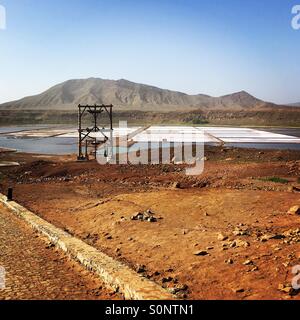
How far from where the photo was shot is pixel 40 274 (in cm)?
759

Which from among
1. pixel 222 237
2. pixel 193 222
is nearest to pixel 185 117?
pixel 193 222

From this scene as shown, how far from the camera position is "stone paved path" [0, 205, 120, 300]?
6.69 m

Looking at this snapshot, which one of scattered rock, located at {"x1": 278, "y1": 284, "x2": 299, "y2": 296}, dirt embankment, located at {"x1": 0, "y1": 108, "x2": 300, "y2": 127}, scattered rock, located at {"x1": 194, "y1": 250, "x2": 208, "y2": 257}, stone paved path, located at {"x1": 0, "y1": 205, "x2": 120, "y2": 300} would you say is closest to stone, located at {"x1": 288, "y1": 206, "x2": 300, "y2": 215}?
scattered rock, located at {"x1": 194, "y1": 250, "x2": 208, "y2": 257}

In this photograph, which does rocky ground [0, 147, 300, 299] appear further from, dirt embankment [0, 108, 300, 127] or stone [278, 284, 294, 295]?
dirt embankment [0, 108, 300, 127]

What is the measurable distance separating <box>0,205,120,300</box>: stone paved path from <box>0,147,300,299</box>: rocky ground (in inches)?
36.1

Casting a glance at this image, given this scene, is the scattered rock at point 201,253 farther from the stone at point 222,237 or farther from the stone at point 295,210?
the stone at point 295,210

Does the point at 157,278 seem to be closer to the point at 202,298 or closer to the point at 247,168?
the point at 202,298

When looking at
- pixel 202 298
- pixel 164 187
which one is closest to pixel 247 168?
pixel 164 187

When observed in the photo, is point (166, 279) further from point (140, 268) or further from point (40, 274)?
point (40, 274)

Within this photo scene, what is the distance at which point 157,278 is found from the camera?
706 centimetres

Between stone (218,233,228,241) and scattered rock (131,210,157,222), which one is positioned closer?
stone (218,233,228,241)

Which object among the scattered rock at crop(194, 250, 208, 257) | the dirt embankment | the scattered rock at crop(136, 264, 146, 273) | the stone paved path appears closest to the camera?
the stone paved path

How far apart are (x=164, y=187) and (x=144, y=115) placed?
103813mm

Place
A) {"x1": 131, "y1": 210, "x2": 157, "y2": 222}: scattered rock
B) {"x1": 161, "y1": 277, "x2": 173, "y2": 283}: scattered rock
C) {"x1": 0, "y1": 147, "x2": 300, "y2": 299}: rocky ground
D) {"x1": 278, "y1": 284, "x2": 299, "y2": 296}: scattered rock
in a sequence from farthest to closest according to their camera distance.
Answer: {"x1": 131, "y1": 210, "x2": 157, "y2": 222}: scattered rock, {"x1": 161, "y1": 277, "x2": 173, "y2": 283}: scattered rock, {"x1": 0, "y1": 147, "x2": 300, "y2": 299}: rocky ground, {"x1": 278, "y1": 284, "x2": 299, "y2": 296}: scattered rock
